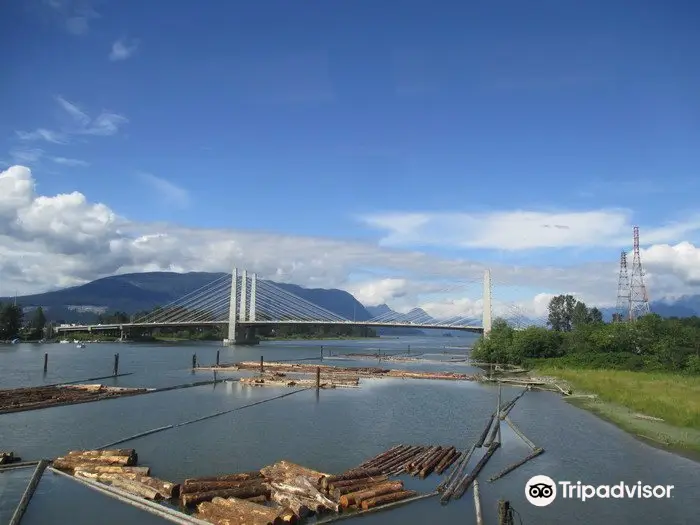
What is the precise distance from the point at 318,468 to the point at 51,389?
23046mm

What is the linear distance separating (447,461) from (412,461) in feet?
4.20

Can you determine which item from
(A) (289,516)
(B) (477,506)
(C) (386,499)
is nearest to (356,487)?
(C) (386,499)

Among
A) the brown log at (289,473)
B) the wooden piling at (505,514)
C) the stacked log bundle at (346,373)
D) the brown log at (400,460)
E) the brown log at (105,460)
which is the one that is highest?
the wooden piling at (505,514)

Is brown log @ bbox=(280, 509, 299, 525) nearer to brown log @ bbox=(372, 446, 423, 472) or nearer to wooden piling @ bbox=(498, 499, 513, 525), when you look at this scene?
wooden piling @ bbox=(498, 499, 513, 525)

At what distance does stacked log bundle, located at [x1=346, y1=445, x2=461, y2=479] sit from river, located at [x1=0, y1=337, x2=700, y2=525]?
572mm

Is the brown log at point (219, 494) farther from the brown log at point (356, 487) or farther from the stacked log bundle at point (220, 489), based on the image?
the brown log at point (356, 487)

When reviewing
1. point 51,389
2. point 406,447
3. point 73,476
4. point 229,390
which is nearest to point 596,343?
point 229,390

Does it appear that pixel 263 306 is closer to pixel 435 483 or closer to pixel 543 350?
pixel 543 350

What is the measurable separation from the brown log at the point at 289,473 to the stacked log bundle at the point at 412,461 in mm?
1398

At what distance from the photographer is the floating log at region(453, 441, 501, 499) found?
1442cm

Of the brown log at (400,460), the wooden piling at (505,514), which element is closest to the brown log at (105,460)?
the brown log at (400,460)

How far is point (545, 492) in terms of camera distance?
45.1 ft

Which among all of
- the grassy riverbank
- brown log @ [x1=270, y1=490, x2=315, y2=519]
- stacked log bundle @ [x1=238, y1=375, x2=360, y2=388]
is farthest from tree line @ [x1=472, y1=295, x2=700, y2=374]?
brown log @ [x1=270, y1=490, x2=315, y2=519]

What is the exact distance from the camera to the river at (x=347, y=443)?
43.6 ft
